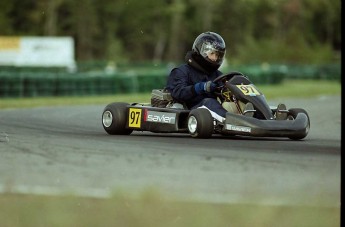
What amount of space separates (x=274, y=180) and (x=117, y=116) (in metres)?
4.25

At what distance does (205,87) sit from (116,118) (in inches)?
32.9

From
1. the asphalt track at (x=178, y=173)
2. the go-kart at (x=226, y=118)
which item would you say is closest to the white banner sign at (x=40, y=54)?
the go-kart at (x=226, y=118)

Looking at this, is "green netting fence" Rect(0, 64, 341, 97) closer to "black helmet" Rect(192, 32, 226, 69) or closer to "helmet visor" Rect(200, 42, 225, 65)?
"black helmet" Rect(192, 32, 226, 69)

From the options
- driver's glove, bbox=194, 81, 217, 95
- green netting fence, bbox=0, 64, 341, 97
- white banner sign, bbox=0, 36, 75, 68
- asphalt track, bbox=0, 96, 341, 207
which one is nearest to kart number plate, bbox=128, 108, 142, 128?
driver's glove, bbox=194, 81, 217, 95

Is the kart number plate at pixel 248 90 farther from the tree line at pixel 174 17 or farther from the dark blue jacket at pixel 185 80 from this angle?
the tree line at pixel 174 17

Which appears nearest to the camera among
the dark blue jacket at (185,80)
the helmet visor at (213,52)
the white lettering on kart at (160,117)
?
the helmet visor at (213,52)

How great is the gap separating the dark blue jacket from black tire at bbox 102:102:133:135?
49 centimetres

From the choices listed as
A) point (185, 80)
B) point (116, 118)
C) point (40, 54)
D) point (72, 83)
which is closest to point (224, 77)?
point (185, 80)

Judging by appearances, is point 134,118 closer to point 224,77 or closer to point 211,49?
point 224,77

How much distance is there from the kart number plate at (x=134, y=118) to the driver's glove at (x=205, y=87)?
0.56m

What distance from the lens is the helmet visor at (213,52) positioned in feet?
22.0

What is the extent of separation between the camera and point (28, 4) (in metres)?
6.58

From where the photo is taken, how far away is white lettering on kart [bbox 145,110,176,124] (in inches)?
309

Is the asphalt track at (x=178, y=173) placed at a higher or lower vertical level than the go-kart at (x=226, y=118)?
lower
